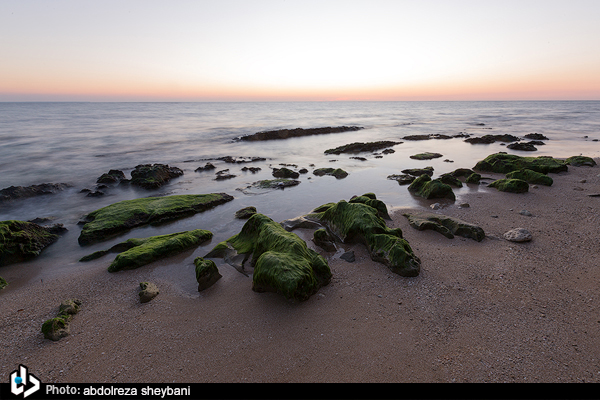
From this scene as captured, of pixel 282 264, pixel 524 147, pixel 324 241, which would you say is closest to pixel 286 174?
pixel 324 241

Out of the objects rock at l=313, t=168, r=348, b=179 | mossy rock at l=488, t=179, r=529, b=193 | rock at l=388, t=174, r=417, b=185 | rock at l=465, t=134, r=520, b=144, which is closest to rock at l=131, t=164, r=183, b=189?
rock at l=313, t=168, r=348, b=179

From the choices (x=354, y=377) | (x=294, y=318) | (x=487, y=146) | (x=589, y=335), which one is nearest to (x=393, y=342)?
(x=354, y=377)

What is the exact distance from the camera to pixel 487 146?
80.0ft

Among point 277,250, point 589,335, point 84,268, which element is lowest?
point 84,268

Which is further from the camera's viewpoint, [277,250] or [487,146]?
[487,146]

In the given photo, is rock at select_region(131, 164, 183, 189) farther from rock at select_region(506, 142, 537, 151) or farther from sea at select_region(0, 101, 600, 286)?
rock at select_region(506, 142, 537, 151)

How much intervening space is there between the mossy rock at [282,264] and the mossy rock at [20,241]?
4.97 meters

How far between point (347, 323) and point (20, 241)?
887cm

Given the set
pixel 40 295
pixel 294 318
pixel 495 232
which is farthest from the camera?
pixel 495 232

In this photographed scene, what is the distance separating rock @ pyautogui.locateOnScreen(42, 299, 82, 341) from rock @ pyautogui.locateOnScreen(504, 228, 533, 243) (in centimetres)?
930

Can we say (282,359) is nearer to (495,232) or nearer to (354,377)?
(354,377)

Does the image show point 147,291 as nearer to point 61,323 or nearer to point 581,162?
point 61,323

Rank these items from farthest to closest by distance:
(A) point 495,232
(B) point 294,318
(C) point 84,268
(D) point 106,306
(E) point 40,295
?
1. (A) point 495,232
2. (C) point 84,268
3. (E) point 40,295
4. (D) point 106,306
5. (B) point 294,318
